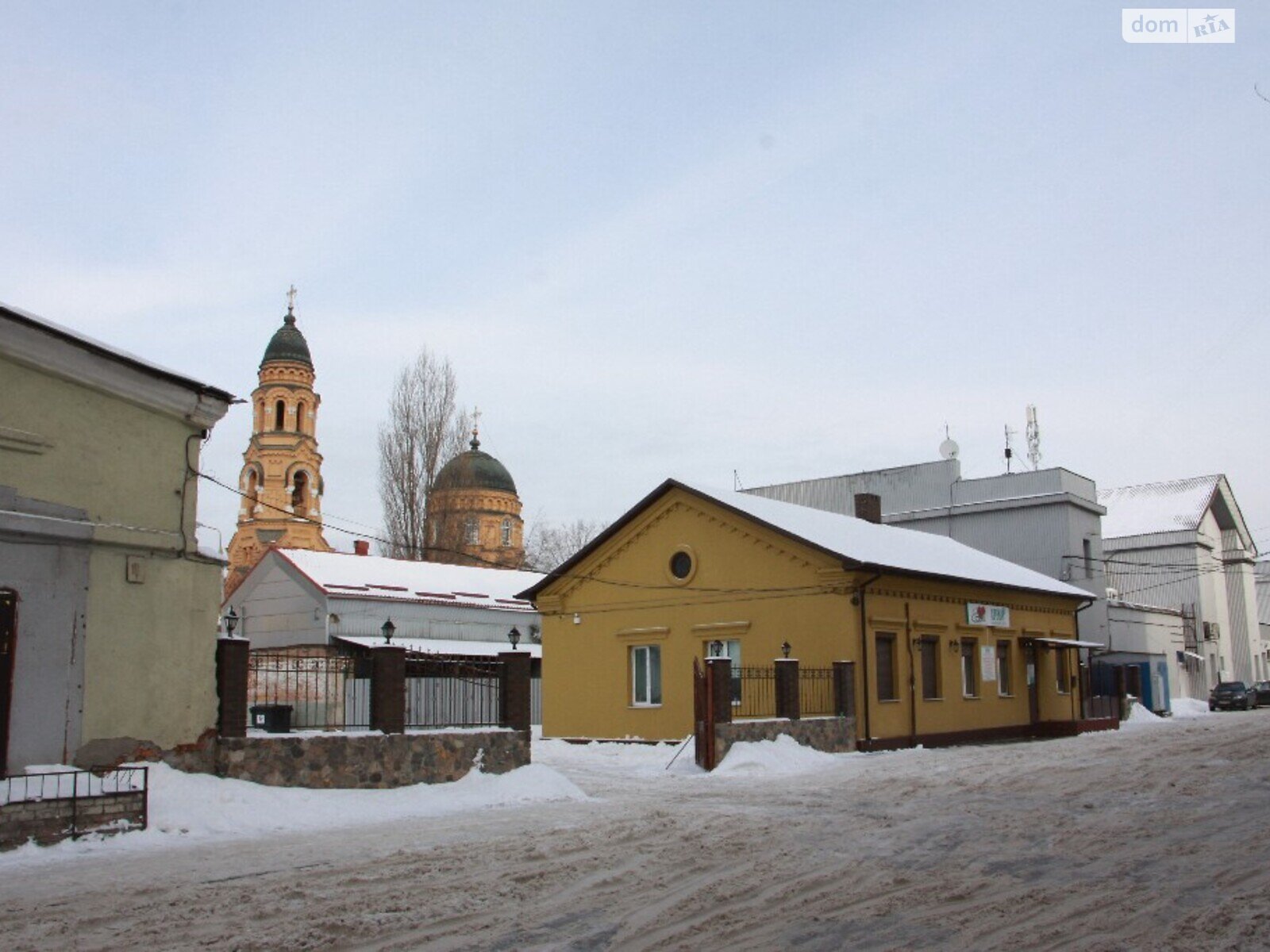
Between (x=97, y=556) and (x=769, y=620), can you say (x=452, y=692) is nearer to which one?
(x=97, y=556)

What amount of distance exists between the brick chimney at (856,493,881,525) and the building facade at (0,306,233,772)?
24.3 meters

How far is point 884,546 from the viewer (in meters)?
28.7

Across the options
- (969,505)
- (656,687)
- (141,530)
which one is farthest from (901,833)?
(969,505)

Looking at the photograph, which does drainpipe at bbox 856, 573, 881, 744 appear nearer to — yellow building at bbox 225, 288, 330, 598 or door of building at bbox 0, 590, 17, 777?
door of building at bbox 0, 590, 17, 777

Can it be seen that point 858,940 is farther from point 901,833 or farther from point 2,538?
point 2,538

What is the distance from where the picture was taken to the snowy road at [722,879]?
7309 mm

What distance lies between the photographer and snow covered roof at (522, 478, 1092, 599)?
1004 inches

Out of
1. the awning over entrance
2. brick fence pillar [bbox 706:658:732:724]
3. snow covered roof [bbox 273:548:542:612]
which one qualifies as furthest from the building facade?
the awning over entrance

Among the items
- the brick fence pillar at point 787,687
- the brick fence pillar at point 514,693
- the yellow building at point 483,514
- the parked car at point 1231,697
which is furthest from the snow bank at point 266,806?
the parked car at point 1231,697

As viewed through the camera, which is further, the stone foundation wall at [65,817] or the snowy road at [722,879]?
the stone foundation wall at [65,817]

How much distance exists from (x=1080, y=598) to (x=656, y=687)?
14646mm

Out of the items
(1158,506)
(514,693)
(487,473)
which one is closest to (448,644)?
(514,693)

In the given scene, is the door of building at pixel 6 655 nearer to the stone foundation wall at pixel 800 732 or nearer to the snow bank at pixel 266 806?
the snow bank at pixel 266 806

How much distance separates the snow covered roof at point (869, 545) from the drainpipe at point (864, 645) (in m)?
0.53
